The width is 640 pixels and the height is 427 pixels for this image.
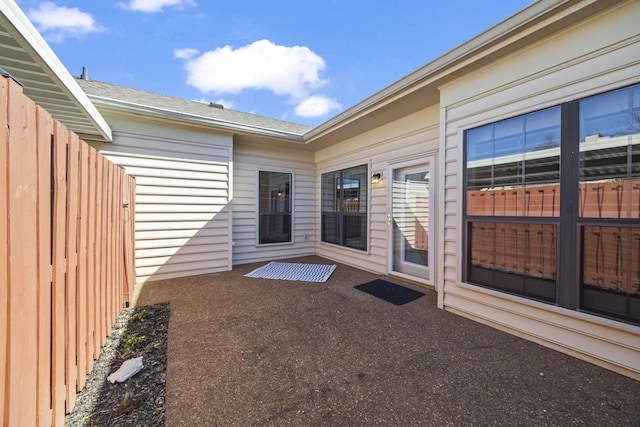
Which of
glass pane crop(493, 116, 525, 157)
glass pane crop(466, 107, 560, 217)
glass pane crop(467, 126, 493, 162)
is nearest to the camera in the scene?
glass pane crop(466, 107, 560, 217)

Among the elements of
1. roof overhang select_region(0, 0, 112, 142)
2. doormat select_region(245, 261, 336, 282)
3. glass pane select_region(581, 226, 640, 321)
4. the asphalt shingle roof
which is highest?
the asphalt shingle roof

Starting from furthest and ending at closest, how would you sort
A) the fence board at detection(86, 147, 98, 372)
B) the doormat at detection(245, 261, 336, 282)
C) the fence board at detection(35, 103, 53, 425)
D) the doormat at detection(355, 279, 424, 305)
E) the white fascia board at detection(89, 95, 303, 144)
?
the doormat at detection(245, 261, 336, 282), the white fascia board at detection(89, 95, 303, 144), the doormat at detection(355, 279, 424, 305), the fence board at detection(86, 147, 98, 372), the fence board at detection(35, 103, 53, 425)

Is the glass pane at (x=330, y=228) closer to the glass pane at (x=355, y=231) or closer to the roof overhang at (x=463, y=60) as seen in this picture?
the glass pane at (x=355, y=231)

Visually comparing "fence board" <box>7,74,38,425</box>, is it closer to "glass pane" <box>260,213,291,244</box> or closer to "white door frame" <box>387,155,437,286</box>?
"white door frame" <box>387,155,437,286</box>

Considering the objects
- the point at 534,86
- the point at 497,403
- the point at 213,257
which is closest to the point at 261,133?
the point at 213,257

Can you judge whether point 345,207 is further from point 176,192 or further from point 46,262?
point 46,262

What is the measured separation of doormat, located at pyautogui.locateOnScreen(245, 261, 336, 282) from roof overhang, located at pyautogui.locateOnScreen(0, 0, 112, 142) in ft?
10.4

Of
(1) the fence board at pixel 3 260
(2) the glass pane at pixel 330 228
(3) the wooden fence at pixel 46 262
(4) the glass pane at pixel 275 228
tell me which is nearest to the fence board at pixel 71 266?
(3) the wooden fence at pixel 46 262

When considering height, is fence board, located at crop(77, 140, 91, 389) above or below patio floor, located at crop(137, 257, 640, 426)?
above

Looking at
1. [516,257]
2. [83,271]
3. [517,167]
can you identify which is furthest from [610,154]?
[83,271]

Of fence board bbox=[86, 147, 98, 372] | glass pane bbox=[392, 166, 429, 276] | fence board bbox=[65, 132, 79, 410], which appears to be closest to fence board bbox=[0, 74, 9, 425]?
fence board bbox=[65, 132, 79, 410]

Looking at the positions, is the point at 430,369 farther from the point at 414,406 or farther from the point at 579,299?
the point at 579,299

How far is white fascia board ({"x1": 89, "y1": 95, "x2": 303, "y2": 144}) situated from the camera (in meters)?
3.42

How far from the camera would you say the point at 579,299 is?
203 cm
